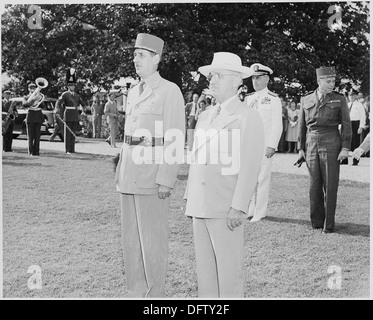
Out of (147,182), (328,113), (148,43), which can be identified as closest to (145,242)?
(147,182)

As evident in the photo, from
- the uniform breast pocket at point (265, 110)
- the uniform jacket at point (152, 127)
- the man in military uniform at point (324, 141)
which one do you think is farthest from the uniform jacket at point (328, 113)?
the uniform jacket at point (152, 127)

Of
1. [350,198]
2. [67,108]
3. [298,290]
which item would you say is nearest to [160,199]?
[298,290]

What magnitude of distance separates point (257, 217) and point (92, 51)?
2506 mm

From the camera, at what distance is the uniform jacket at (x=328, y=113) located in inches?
248

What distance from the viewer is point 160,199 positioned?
15.2ft

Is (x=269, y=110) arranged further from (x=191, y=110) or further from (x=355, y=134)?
(x=355, y=134)

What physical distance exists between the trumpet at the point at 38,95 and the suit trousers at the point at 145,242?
2.97 meters

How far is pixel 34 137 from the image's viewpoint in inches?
459

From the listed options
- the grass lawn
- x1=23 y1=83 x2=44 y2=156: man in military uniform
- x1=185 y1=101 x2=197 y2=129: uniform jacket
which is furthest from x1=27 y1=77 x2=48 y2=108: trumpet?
x1=185 y1=101 x2=197 y2=129: uniform jacket

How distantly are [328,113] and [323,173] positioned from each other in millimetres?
623

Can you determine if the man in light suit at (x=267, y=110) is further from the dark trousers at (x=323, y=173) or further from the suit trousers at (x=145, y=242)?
the suit trousers at (x=145, y=242)

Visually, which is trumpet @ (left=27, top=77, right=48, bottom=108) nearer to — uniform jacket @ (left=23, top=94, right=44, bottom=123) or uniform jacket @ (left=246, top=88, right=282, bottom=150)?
uniform jacket @ (left=23, top=94, right=44, bottom=123)

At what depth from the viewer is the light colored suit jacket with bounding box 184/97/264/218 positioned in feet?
12.7
